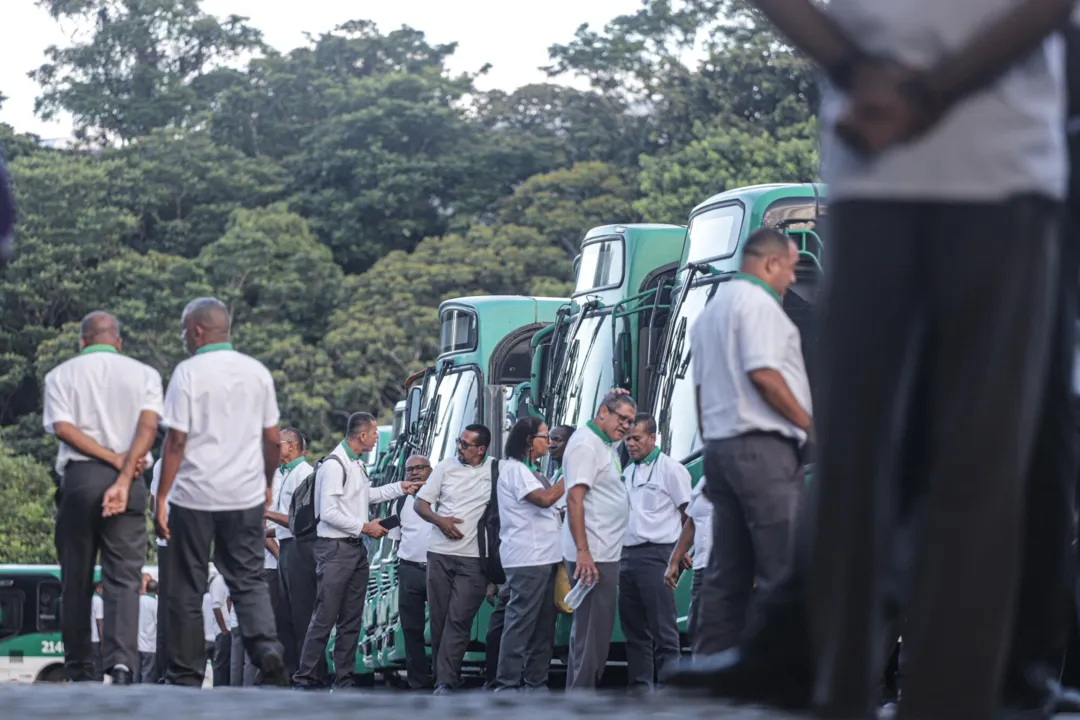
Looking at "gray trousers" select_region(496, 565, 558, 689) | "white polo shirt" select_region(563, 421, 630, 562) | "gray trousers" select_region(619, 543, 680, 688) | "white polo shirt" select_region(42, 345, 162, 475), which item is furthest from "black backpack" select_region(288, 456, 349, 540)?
"white polo shirt" select_region(42, 345, 162, 475)

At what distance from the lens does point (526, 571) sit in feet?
46.0

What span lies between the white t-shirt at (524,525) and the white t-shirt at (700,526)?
7.66 ft

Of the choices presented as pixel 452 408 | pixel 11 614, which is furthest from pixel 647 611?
pixel 11 614

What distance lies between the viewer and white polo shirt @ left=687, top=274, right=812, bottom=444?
7562mm

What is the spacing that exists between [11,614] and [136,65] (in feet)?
154

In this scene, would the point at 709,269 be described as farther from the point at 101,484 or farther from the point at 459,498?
the point at 101,484

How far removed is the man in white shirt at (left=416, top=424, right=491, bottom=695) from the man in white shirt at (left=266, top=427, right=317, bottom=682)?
161 centimetres

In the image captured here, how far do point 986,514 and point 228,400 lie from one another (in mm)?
7096

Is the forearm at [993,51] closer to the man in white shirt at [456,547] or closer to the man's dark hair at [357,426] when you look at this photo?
the man in white shirt at [456,547]

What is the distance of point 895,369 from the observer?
3.41m

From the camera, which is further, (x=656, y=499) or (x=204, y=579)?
(x=656, y=499)

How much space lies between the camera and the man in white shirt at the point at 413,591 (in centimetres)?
1711

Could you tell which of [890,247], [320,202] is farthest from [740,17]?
[890,247]

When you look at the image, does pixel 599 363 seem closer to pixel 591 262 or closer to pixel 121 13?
pixel 591 262
